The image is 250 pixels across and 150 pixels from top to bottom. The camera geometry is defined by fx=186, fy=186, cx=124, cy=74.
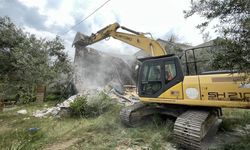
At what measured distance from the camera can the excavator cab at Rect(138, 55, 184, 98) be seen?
15.9ft

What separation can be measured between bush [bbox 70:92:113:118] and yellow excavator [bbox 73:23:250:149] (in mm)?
2053

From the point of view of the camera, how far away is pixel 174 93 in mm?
4770

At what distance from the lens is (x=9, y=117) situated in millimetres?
7902

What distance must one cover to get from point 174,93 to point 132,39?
368 cm

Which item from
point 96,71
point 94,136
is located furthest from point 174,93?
point 96,71

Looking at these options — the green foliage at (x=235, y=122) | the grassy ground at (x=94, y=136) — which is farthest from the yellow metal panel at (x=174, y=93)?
the green foliage at (x=235, y=122)

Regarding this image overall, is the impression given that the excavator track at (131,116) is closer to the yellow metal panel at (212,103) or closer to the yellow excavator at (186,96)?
the yellow excavator at (186,96)

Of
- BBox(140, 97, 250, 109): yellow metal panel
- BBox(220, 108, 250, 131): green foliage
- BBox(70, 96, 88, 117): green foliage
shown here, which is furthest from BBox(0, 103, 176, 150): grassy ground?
BBox(220, 108, 250, 131): green foliage

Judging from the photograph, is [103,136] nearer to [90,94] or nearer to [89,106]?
[89,106]

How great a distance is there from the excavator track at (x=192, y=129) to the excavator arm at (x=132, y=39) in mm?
3014

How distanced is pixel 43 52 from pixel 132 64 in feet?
22.0

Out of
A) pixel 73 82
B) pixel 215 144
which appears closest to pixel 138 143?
pixel 215 144

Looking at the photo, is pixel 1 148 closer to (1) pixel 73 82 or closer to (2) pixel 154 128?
(2) pixel 154 128

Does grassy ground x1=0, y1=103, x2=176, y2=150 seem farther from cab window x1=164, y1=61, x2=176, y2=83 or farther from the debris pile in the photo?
the debris pile
